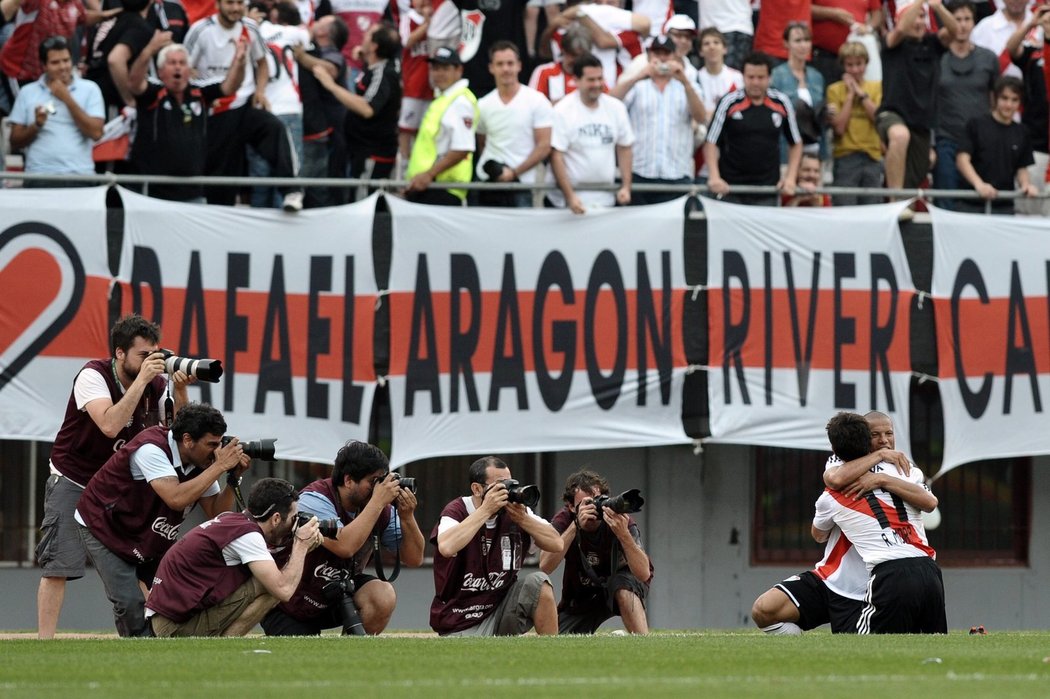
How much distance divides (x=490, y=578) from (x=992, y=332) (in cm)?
618

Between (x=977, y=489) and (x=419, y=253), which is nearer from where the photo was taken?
(x=419, y=253)

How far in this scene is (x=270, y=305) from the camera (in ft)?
49.4

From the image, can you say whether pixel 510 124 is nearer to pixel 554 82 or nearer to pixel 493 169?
pixel 493 169

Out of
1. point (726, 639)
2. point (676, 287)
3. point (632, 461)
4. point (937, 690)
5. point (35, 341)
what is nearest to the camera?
point (937, 690)

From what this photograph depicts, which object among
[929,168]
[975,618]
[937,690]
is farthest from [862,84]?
[937,690]

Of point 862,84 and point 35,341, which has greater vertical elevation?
point 862,84

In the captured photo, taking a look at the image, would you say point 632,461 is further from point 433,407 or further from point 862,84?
point 862,84

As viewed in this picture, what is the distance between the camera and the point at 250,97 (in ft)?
50.1

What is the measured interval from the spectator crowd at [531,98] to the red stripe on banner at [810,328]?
0.93m

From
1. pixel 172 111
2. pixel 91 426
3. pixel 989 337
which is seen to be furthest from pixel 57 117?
pixel 989 337

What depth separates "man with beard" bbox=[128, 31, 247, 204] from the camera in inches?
579

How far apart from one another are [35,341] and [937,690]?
9.05 meters

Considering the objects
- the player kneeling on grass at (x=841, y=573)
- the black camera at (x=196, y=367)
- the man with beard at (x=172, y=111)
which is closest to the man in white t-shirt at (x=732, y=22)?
the man with beard at (x=172, y=111)

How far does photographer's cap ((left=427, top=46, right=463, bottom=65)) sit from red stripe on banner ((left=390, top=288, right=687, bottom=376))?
1.83 metres
